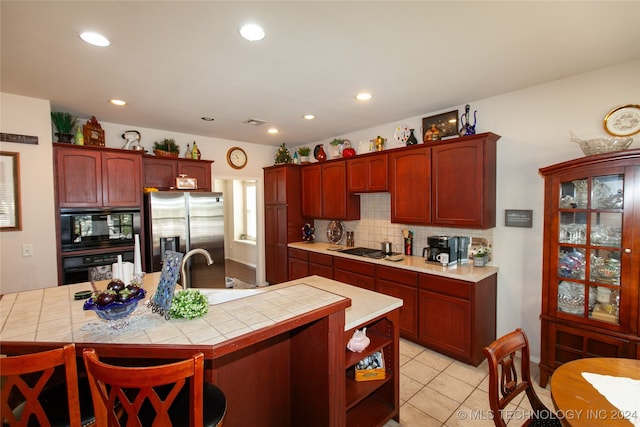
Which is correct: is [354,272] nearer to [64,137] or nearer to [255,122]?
[255,122]

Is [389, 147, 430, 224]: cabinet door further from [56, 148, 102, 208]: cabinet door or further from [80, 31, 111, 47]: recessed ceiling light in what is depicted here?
[56, 148, 102, 208]: cabinet door

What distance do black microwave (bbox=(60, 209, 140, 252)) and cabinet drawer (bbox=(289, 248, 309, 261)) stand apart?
2.26m

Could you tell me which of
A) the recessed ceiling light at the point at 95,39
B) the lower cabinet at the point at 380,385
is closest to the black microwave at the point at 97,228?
the recessed ceiling light at the point at 95,39

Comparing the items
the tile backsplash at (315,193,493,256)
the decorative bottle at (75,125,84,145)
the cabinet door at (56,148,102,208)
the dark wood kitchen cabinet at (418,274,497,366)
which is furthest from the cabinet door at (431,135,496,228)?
the decorative bottle at (75,125,84,145)

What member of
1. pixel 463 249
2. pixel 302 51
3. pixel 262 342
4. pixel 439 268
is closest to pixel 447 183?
pixel 463 249

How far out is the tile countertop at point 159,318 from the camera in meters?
1.19

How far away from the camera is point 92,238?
3.30 m

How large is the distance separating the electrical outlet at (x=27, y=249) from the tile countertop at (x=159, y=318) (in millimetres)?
1541

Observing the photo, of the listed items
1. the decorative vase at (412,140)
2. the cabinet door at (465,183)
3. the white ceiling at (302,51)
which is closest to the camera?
the white ceiling at (302,51)

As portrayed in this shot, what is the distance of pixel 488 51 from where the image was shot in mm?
2070

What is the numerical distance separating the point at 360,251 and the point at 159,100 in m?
3.06

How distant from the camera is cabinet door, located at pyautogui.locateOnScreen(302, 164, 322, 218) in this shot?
4.68m

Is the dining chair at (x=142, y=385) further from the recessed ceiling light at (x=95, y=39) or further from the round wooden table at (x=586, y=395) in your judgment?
the recessed ceiling light at (x=95, y=39)

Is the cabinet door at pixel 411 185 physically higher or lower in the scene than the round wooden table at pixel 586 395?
higher
